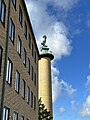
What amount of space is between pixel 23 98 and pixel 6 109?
23.6 feet

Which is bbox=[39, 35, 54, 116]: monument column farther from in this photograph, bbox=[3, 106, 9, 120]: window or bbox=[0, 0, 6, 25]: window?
bbox=[0, 0, 6, 25]: window

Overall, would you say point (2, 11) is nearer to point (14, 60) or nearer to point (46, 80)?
point (14, 60)

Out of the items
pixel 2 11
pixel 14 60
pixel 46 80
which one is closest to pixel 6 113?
pixel 14 60

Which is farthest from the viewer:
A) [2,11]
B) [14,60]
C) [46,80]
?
[46,80]

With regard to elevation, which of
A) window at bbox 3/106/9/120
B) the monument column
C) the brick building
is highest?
the monument column

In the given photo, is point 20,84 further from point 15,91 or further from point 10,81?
point 10,81

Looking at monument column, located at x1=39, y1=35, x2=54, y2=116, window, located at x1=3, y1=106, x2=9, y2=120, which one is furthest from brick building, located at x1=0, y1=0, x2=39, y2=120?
monument column, located at x1=39, y1=35, x2=54, y2=116

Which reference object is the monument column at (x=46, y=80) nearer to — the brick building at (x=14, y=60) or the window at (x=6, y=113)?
the brick building at (x=14, y=60)

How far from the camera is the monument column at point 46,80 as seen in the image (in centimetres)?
5528

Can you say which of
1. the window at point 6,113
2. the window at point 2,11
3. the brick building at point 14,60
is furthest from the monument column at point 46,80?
the window at point 2,11

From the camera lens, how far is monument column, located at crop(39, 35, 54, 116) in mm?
55281

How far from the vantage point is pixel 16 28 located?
25266 millimetres

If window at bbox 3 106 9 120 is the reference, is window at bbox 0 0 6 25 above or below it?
above

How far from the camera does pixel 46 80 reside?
5753cm
